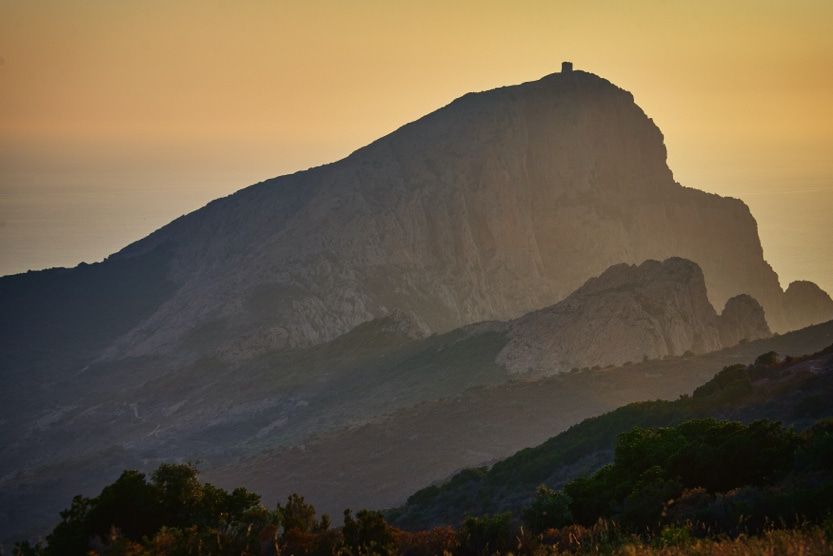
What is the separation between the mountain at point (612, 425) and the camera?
61406 mm

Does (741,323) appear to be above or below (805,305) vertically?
below

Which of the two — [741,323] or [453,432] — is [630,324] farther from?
[453,432]

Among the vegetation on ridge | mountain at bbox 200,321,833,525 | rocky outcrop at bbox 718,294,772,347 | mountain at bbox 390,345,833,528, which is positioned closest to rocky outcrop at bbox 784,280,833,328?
rocky outcrop at bbox 718,294,772,347

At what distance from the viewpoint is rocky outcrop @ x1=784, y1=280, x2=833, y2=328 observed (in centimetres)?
18812

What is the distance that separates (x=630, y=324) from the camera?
13488 centimetres

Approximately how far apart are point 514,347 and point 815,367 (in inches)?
2735

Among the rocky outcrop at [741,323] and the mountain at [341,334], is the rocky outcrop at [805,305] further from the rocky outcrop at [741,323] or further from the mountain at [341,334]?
the rocky outcrop at [741,323]

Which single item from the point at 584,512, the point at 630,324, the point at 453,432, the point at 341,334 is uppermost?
the point at 341,334

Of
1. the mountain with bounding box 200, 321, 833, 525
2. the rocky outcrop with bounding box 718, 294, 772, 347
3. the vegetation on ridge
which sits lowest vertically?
the vegetation on ridge

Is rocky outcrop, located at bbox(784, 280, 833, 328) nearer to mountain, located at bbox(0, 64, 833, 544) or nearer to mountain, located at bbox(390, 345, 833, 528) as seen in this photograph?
mountain, located at bbox(0, 64, 833, 544)

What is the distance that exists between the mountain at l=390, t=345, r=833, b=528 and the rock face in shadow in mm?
55801

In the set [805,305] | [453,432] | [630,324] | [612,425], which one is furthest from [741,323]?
[612,425]

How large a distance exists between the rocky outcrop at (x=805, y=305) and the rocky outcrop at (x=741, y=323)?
45.3 meters

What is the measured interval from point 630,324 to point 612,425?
203ft
